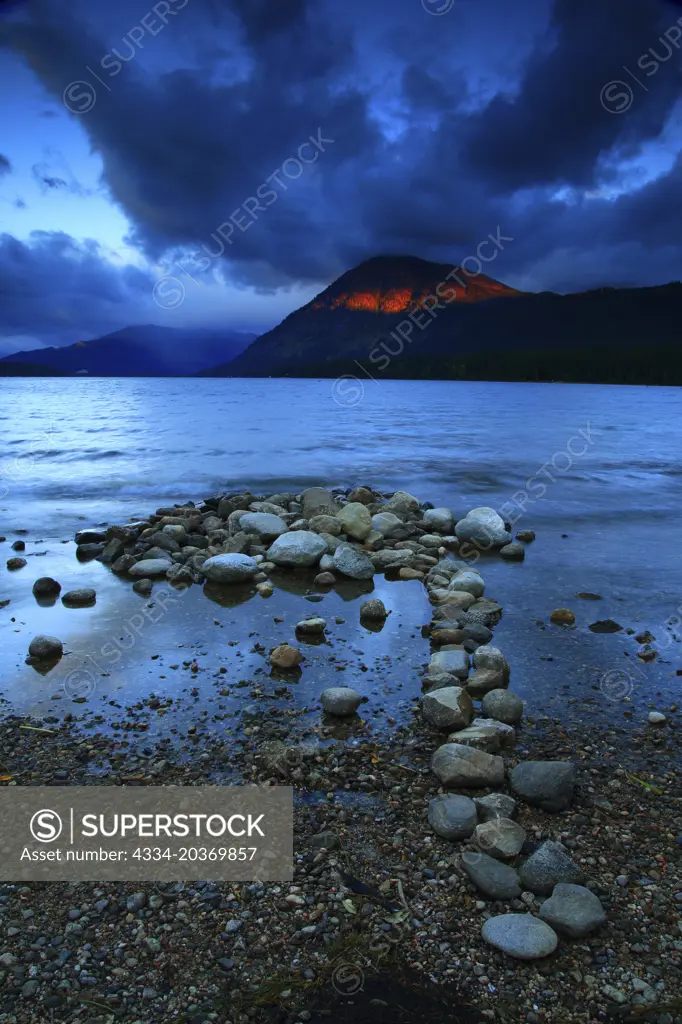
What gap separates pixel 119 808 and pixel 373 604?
449 centimetres

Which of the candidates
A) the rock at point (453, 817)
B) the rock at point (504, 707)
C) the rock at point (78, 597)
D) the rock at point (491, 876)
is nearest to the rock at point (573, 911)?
the rock at point (491, 876)

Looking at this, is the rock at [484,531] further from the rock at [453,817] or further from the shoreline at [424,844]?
the rock at [453,817]

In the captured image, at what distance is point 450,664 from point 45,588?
6.26 m

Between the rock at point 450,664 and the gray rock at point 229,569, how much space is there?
387cm

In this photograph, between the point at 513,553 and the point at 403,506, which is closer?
the point at 513,553

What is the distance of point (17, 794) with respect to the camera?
4.62 metres

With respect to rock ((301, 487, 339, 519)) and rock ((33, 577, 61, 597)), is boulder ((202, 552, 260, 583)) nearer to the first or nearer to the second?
rock ((33, 577, 61, 597))

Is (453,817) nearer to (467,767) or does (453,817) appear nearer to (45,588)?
(467,767)

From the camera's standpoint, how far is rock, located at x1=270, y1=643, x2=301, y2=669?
22.4 ft

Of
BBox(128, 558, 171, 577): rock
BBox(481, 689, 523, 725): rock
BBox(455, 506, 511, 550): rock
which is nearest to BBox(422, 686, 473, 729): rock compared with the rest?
BBox(481, 689, 523, 725): rock

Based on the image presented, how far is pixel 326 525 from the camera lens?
11.9 meters

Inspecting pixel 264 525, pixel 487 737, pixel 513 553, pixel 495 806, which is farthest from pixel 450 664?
pixel 264 525

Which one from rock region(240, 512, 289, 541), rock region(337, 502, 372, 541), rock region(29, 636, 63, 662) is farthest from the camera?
rock region(337, 502, 372, 541)

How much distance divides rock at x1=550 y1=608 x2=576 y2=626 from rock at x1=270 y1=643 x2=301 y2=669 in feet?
11.9
